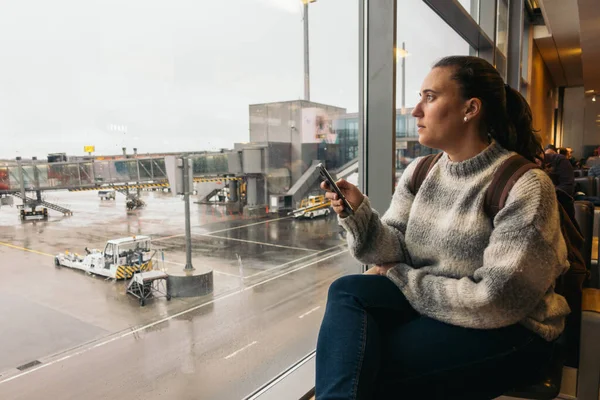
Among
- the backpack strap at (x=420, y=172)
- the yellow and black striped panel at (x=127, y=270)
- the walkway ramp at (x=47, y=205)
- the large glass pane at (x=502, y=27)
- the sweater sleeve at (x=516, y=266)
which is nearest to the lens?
the sweater sleeve at (x=516, y=266)

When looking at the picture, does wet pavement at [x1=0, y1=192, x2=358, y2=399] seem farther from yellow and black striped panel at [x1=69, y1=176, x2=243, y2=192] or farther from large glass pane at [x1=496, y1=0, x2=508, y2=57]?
large glass pane at [x1=496, y1=0, x2=508, y2=57]

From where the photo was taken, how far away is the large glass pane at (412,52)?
2459 mm

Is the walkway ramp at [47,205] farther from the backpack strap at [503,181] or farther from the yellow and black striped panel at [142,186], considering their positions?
the backpack strap at [503,181]

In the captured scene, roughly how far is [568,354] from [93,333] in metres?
1.83

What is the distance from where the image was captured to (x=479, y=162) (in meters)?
1.13

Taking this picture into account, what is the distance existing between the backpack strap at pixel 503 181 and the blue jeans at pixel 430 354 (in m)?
0.30

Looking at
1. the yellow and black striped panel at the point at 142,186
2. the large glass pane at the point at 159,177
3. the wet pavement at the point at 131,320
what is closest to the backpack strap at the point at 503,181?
the large glass pane at the point at 159,177

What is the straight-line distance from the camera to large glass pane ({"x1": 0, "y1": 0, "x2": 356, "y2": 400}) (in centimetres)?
152

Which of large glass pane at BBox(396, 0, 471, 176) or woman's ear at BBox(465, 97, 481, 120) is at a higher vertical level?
large glass pane at BBox(396, 0, 471, 176)

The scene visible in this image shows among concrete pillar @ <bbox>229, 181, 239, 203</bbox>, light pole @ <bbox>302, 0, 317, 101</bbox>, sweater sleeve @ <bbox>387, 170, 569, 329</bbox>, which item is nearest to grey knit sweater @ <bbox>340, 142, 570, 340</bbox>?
sweater sleeve @ <bbox>387, 170, 569, 329</bbox>

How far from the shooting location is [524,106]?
1.23 meters

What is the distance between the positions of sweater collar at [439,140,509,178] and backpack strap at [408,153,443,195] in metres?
0.12

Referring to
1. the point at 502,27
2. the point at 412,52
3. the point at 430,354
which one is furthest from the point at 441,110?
the point at 502,27

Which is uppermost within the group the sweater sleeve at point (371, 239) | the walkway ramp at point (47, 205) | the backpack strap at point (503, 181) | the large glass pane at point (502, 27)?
the large glass pane at point (502, 27)
